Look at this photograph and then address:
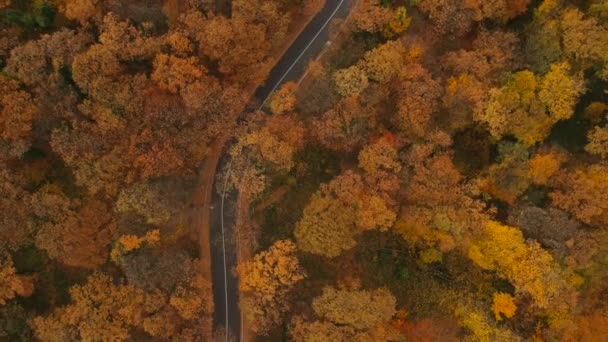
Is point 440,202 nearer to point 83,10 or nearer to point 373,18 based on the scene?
point 373,18

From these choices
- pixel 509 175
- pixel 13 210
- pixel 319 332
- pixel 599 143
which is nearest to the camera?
pixel 319 332

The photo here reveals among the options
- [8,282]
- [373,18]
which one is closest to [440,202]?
[373,18]

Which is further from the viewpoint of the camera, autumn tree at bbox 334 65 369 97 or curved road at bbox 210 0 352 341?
curved road at bbox 210 0 352 341

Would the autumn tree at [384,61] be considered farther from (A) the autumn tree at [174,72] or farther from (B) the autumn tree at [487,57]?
(A) the autumn tree at [174,72]

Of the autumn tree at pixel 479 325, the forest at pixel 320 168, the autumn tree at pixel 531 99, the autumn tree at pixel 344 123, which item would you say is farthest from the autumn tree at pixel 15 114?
the autumn tree at pixel 479 325

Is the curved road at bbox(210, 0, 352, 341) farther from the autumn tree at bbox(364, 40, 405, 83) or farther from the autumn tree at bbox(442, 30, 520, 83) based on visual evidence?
the autumn tree at bbox(442, 30, 520, 83)

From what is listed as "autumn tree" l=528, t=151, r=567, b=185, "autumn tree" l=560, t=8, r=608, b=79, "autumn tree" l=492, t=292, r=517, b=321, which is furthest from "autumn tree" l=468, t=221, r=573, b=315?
"autumn tree" l=560, t=8, r=608, b=79
